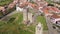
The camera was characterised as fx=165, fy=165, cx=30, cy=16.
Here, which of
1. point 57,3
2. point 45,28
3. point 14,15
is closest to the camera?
point 45,28

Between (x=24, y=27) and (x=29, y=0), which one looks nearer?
(x=24, y=27)

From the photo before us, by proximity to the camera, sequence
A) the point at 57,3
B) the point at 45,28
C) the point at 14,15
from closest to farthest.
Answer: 1. the point at 45,28
2. the point at 14,15
3. the point at 57,3

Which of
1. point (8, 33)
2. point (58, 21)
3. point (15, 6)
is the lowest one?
point (8, 33)

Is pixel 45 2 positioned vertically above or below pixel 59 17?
above

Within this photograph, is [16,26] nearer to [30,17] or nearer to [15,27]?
[15,27]

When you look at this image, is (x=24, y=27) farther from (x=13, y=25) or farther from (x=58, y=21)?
(x=58, y=21)

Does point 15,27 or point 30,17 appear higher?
point 30,17

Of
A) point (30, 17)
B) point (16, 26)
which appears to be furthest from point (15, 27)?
point (30, 17)

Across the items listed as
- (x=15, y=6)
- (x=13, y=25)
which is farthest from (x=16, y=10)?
(x=13, y=25)
